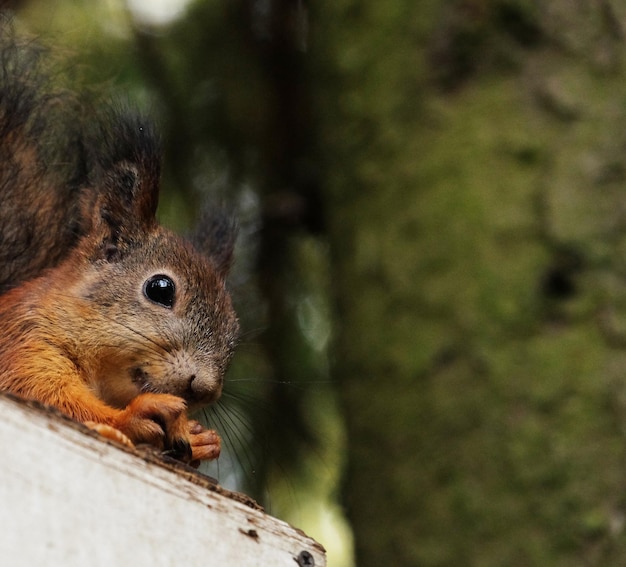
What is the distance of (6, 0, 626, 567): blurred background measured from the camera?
1768 millimetres

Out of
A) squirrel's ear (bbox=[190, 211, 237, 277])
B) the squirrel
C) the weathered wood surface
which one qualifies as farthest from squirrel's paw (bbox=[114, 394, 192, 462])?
squirrel's ear (bbox=[190, 211, 237, 277])

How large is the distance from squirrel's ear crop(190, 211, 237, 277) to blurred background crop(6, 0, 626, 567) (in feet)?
0.46

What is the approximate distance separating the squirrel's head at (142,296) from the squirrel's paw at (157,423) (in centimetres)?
17

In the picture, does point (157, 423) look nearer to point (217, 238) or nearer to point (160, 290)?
point (160, 290)

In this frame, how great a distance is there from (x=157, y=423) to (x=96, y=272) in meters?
0.40

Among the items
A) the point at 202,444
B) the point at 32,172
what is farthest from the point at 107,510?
the point at 32,172

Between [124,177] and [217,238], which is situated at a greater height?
[217,238]

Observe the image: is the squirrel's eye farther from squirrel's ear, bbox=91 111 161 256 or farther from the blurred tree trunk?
the blurred tree trunk

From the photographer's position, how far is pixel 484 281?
6.19 feet

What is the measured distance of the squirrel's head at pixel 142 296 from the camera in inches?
53.5

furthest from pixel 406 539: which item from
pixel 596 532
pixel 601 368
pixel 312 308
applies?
pixel 312 308

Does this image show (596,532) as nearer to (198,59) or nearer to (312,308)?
(312,308)

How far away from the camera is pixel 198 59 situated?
8.03ft

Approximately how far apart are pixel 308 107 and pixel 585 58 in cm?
75
